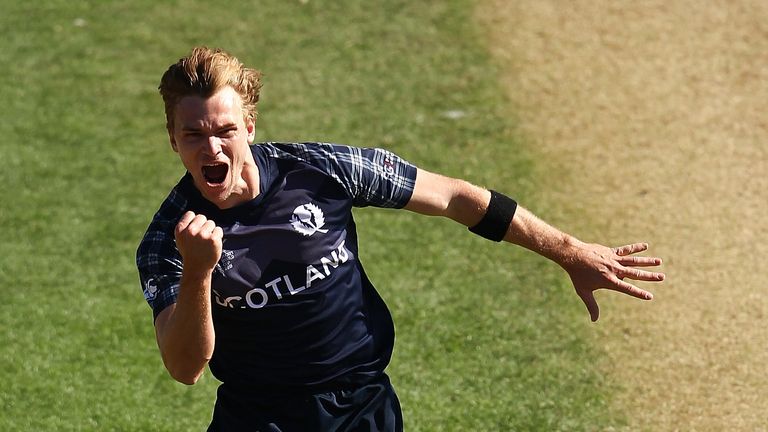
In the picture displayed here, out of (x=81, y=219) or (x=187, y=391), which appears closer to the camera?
(x=187, y=391)

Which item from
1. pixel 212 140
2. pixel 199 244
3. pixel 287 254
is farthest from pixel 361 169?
pixel 199 244

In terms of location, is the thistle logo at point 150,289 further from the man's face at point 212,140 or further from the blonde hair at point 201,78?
the blonde hair at point 201,78

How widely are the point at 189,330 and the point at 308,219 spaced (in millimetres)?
839

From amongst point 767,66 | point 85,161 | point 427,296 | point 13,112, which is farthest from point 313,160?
point 767,66

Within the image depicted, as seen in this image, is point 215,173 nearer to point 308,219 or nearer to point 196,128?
point 196,128

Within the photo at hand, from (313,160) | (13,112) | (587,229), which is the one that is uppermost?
(313,160)

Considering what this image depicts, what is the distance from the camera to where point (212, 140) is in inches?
188

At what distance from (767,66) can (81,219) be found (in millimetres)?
5706

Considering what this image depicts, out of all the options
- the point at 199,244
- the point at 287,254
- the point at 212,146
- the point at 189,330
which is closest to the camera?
the point at 199,244

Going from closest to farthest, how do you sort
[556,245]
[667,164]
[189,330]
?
[189,330], [556,245], [667,164]

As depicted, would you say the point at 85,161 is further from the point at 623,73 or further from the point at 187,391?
the point at 623,73

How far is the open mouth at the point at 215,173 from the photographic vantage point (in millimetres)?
4824

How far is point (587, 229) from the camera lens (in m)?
8.83

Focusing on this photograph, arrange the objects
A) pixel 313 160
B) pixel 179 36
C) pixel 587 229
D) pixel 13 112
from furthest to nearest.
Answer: pixel 179 36 < pixel 13 112 < pixel 587 229 < pixel 313 160
